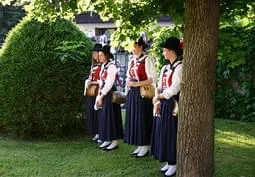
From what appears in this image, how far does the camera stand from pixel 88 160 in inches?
210

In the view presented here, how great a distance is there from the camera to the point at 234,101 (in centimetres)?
884

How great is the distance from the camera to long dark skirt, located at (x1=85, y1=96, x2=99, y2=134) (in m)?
6.25

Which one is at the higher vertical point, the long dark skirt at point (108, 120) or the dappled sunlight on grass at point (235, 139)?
the long dark skirt at point (108, 120)

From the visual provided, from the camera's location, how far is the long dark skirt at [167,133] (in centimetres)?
441

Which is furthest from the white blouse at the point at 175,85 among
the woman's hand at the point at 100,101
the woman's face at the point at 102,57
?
the woman's face at the point at 102,57

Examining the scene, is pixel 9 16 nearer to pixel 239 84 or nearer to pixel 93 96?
pixel 239 84

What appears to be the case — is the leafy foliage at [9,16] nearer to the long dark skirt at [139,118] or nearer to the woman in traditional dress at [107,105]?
the woman in traditional dress at [107,105]

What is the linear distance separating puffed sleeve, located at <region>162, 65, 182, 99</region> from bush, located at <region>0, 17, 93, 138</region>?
8.04 feet

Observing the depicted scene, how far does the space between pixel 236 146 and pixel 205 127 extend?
317cm

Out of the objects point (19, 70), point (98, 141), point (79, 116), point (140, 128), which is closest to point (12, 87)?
point (19, 70)

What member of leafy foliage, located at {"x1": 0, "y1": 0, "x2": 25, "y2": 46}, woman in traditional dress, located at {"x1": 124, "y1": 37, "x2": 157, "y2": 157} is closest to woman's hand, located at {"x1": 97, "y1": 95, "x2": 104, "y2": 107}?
woman in traditional dress, located at {"x1": 124, "y1": 37, "x2": 157, "y2": 157}

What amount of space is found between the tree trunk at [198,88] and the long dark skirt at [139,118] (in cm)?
182

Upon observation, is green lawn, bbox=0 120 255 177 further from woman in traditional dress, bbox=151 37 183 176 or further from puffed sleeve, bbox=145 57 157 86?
puffed sleeve, bbox=145 57 157 86

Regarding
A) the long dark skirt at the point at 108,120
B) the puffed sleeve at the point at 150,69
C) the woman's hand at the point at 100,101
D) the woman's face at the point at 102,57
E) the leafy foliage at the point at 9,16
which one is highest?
the leafy foliage at the point at 9,16
